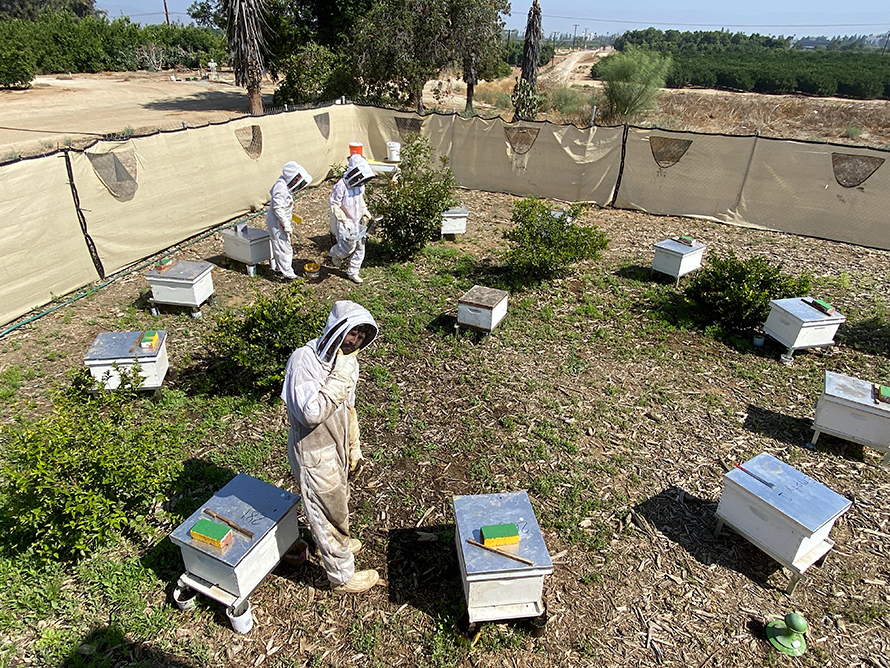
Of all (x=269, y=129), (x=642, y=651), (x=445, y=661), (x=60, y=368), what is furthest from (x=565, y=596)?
(x=269, y=129)

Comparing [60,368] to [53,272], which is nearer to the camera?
[60,368]

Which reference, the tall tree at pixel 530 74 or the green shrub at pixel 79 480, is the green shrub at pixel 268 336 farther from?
the tall tree at pixel 530 74

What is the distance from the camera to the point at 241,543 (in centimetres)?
360

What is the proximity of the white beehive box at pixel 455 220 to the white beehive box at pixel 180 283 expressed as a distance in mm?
4710

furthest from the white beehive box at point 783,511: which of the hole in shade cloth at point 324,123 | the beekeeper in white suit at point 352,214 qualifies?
the hole in shade cloth at point 324,123

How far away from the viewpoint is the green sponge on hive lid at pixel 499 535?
360 cm

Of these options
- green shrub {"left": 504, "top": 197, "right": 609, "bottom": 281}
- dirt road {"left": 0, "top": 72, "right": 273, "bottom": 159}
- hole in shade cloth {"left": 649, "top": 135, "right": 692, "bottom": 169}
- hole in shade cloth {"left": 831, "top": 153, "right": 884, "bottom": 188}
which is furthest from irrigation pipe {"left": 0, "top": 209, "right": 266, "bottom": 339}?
hole in shade cloth {"left": 831, "top": 153, "right": 884, "bottom": 188}

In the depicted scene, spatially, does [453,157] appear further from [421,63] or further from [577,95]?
[577,95]

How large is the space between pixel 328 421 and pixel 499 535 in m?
1.41

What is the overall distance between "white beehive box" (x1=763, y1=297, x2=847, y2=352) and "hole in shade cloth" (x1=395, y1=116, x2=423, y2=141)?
1094 cm

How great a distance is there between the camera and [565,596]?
4.14 metres

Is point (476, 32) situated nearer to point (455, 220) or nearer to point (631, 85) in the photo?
point (631, 85)

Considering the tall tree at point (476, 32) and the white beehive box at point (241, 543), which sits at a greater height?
the tall tree at point (476, 32)

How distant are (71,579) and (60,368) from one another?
3.39 m
